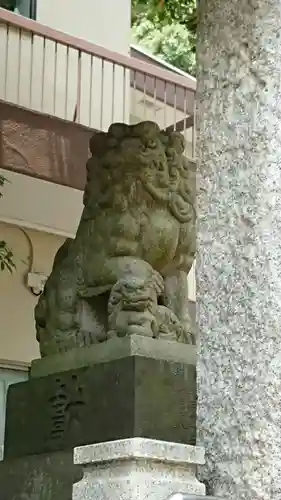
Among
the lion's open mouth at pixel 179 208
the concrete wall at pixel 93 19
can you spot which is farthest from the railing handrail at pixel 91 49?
the lion's open mouth at pixel 179 208

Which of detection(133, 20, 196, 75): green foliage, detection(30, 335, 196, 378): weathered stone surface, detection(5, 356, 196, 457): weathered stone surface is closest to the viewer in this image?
detection(5, 356, 196, 457): weathered stone surface

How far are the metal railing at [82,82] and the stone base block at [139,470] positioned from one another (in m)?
6.15

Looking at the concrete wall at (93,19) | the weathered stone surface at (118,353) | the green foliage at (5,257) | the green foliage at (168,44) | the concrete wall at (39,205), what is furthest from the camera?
the green foliage at (168,44)

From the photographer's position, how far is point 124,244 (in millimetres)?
4965

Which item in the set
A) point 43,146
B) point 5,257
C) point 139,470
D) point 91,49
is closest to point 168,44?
point 91,49

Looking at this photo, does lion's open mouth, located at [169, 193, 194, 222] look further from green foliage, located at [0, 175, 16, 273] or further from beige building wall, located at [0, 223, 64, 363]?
beige building wall, located at [0, 223, 64, 363]

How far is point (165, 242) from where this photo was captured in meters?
5.04

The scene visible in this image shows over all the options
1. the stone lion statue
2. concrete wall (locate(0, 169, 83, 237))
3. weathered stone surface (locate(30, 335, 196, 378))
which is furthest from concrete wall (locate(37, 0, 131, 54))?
weathered stone surface (locate(30, 335, 196, 378))

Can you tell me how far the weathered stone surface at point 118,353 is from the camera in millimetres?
4574

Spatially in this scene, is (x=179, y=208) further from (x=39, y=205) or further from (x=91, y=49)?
(x=91, y=49)

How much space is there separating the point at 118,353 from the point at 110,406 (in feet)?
0.95

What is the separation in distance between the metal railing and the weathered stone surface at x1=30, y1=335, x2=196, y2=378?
13.7ft

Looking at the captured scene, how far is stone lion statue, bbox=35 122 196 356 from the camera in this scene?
4.95 m

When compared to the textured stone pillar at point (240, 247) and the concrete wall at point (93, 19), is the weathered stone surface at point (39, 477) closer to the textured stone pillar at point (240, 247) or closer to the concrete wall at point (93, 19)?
the textured stone pillar at point (240, 247)
